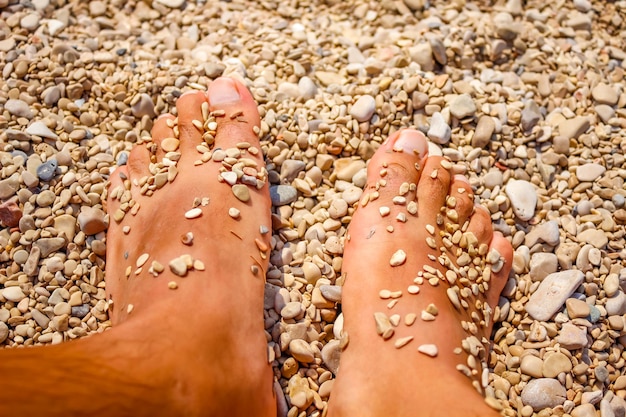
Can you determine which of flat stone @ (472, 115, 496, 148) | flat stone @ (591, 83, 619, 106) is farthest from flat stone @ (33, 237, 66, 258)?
flat stone @ (591, 83, 619, 106)

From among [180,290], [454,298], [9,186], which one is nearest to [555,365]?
[454,298]

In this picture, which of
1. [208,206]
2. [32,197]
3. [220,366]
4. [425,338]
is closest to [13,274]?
[32,197]

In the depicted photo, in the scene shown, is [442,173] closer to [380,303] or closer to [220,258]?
[380,303]

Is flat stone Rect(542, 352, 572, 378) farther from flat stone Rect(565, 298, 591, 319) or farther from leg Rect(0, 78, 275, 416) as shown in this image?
leg Rect(0, 78, 275, 416)

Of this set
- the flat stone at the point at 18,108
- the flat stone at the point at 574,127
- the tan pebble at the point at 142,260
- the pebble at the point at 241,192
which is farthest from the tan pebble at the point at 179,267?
the flat stone at the point at 574,127

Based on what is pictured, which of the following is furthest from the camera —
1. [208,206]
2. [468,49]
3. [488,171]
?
[468,49]

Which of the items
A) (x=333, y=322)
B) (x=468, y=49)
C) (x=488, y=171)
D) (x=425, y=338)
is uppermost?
(x=468, y=49)

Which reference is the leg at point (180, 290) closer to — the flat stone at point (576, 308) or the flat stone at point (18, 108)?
the flat stone at point (18, 108)
